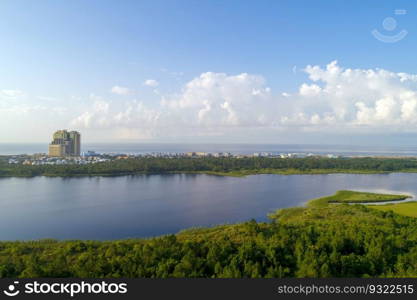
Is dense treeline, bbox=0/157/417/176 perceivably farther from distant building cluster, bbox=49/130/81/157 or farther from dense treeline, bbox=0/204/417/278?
dense treeline, bbox=0/204/417/278

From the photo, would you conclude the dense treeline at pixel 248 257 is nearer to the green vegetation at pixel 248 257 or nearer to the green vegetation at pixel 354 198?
the green vegetation at pixel 248 257

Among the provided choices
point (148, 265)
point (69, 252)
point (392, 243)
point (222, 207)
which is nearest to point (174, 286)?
point (148, 265)

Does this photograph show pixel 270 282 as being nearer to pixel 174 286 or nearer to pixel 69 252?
pixel 174 286

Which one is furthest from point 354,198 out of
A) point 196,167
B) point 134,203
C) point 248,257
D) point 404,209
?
point 196,167

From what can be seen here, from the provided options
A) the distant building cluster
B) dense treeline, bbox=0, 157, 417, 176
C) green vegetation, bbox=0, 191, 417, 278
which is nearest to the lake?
dense treeline, bbox=0, 157, 417, 176

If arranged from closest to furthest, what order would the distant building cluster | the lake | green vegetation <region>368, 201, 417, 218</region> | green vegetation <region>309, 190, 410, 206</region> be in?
the lake → green vegetation <region>368, 201, 417, 218</region> → green vegetation <region>309, 190, 410, 206</region> → the distant building cluster

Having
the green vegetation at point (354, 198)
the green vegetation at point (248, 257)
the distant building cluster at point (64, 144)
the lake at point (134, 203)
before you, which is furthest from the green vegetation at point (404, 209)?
the distant building cluster at point (64, 144)
